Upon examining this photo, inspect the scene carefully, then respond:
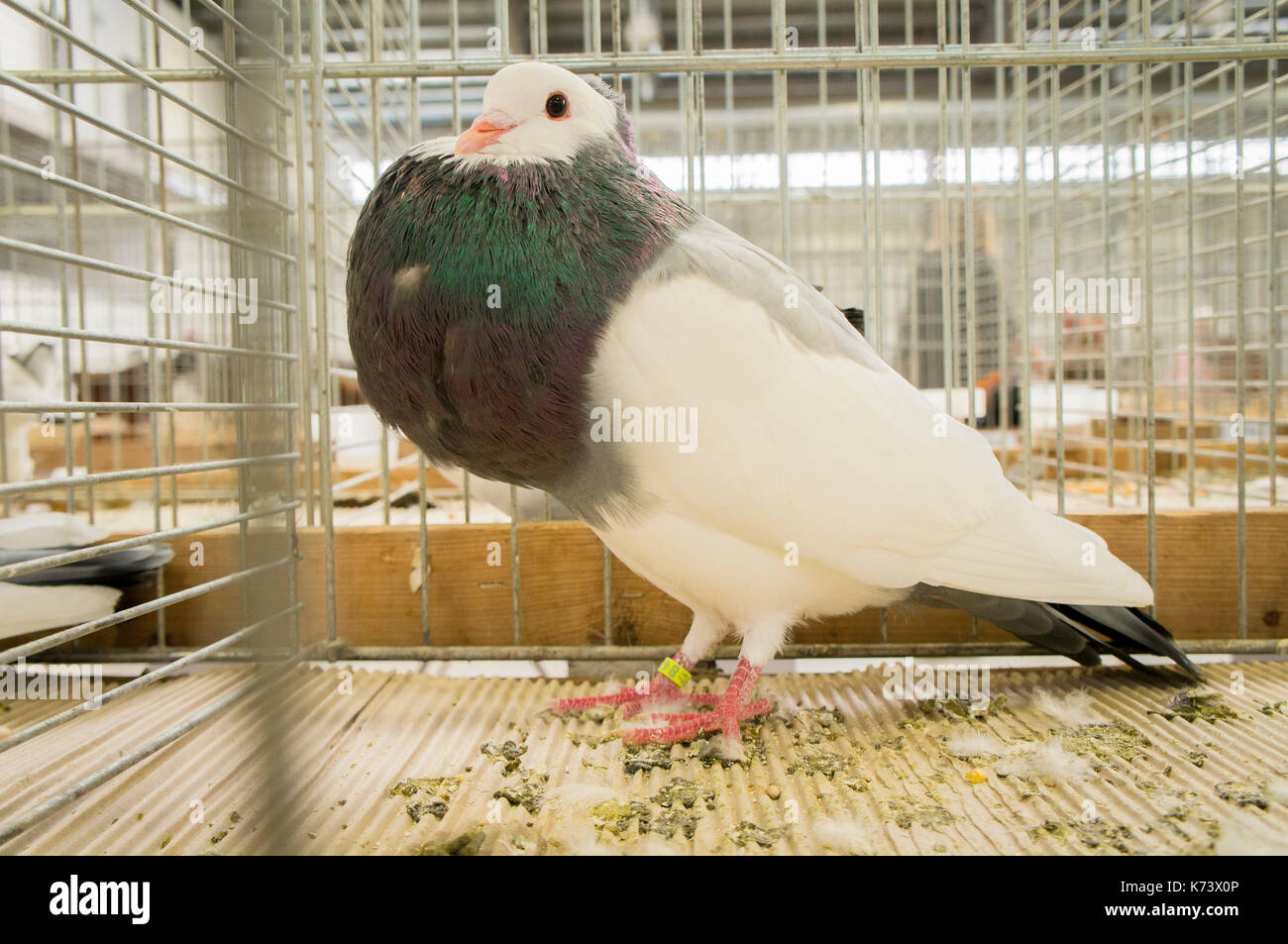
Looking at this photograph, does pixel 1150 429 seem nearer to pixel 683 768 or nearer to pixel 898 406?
pixel 898 406

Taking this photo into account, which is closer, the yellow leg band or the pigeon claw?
the pigeon claw

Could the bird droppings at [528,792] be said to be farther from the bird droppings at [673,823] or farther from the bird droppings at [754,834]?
the bird droppings at [754,834]

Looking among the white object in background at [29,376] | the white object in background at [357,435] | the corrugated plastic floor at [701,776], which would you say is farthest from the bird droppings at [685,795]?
the white object in background at [29,376]

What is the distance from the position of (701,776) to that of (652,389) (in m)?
0.58

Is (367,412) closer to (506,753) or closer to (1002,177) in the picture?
(506,753)

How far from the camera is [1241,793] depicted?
1014mm

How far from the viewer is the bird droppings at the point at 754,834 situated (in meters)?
0.92

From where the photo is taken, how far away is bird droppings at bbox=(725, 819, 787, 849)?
0.92m

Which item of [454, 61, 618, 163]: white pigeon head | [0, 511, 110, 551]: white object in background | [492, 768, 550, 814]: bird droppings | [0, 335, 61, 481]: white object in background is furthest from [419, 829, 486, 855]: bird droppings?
[0, 335, 61, 481]: white object in background

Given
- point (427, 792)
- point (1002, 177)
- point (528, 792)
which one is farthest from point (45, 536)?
point (1002, 177)

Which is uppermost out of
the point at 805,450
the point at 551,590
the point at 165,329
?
Result: the point at 165,329

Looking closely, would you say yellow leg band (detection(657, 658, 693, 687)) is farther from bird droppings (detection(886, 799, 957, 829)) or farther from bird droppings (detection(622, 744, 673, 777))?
bird droppings (detection(886, 799, 957, 829))

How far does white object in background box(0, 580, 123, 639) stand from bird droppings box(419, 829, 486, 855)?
37.2 inches

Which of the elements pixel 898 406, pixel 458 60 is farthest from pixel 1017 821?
pixel 458 60
